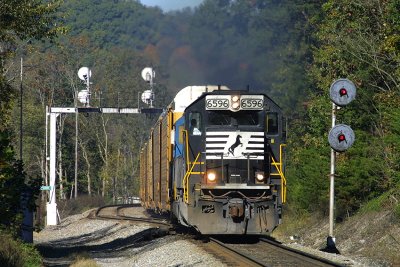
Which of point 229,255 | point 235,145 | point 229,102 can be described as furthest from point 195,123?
point 229,255

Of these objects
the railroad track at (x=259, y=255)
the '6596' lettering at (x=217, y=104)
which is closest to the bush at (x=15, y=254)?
the railroad track at (x=259, y=255)

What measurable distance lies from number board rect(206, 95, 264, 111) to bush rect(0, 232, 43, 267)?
5.87 metres

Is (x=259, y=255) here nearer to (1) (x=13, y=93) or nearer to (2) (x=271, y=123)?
(2) (x=271, y=123)

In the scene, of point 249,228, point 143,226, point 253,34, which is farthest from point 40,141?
point 249,228

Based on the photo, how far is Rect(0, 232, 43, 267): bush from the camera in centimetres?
1879

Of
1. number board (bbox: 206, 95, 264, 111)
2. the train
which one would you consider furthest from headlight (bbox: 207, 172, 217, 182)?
number board (bbox: 206, 95, 264, 111)

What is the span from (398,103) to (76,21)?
56.2 m

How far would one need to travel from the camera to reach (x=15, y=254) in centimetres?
1964

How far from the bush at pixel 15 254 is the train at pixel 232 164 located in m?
4.06

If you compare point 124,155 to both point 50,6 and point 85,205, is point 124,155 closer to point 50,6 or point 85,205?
point 85,205

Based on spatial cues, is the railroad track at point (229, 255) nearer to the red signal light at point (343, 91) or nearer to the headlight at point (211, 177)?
the headlight at point (211, 177)

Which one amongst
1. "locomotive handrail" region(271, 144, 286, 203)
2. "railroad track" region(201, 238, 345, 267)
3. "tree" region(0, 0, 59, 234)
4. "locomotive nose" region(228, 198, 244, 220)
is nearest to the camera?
"railroad track" region(201, 238, 345, 267)

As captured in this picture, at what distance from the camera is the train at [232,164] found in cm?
2253

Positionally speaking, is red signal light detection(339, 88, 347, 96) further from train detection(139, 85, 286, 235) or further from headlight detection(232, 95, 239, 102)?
headlight detection(232, 95, 239, 102)
